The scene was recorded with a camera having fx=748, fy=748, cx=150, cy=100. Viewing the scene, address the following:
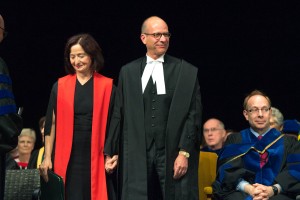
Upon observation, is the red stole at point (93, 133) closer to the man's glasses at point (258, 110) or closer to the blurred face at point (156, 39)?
the blurred face at point (156, 39)

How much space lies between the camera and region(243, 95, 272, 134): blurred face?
18.8ft

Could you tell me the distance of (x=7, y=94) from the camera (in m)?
4.84

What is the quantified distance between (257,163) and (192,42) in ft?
11.5

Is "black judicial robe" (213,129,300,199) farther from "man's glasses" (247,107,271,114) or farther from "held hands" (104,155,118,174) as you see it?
"held hands" (104,155,118,174)

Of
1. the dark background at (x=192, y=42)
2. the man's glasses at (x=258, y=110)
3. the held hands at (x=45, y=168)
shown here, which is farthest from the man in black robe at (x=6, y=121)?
the dark background at (x=192, y=42)

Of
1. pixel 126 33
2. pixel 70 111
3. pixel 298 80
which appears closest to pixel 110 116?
pixel 70 111

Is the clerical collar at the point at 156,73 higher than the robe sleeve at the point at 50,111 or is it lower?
higher

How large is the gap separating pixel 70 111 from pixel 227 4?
3.87 m

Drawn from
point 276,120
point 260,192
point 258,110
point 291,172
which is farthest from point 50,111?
point 276,120

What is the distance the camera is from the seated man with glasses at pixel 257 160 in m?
5.63

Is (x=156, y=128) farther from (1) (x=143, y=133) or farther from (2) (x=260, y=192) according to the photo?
(2) (x=260, y=192)

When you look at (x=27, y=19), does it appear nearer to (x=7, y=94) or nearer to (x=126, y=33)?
(x=126, y=33)

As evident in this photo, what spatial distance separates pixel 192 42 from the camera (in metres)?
9.00

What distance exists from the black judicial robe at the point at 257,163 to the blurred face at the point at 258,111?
0.32ft
